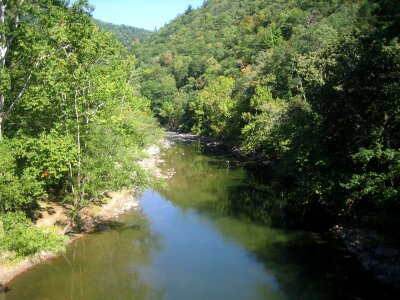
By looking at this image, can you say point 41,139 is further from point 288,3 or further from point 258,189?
point 288,3

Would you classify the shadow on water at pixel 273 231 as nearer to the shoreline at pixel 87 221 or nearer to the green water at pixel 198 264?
the green water at pixel 198 264

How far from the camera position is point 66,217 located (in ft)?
86.8

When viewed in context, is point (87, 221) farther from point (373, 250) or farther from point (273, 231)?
point (373, 250)

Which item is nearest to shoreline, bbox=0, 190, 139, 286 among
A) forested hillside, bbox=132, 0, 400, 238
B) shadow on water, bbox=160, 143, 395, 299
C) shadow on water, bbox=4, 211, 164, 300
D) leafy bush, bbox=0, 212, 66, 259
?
shadow on water, bbox=4, 211, 164, 300

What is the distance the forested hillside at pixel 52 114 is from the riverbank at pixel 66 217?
65 centimetres

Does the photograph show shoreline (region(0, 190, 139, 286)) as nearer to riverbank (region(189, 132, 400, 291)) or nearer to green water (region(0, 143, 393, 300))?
green water (region(0, 143, 393, 300))

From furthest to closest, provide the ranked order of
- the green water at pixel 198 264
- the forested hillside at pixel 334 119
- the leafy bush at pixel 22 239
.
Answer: the forested hillside at pixel 334 119 → the green water at pixel 198 264 → the leafy bush at pixel 22 239

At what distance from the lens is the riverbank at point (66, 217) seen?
64.8ft

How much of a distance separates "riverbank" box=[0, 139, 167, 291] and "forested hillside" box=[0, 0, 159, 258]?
65 cm

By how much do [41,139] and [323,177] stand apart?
58.6 ft

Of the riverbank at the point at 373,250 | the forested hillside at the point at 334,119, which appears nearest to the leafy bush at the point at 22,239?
the riverbank at the point at 373,250

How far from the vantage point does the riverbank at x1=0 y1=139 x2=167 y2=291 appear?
778 inches

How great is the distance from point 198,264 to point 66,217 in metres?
9.78

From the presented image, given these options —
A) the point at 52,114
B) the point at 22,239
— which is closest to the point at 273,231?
the point at 52,114
